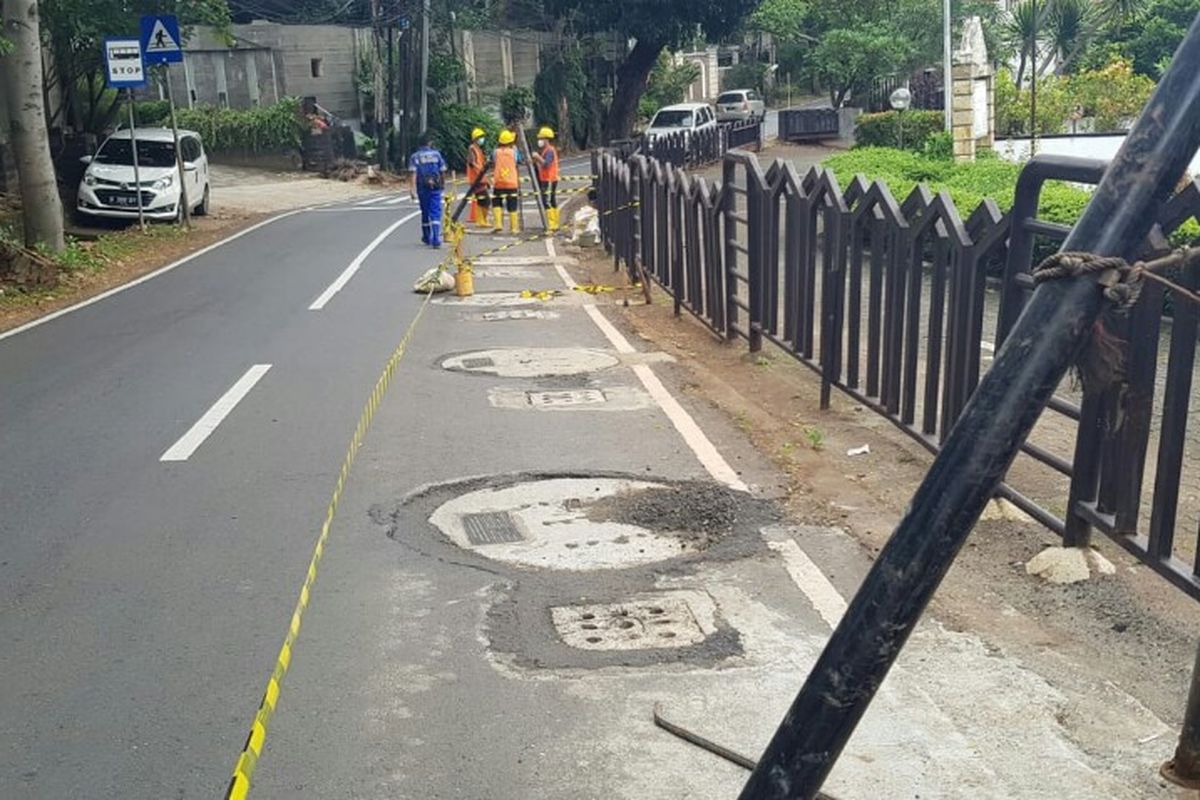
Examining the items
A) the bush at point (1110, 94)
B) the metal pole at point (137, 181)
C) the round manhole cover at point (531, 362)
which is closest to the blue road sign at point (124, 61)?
the metal pole at point (137, 181)

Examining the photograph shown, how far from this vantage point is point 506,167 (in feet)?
73.8

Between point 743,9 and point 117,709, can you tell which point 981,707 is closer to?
point 117,709

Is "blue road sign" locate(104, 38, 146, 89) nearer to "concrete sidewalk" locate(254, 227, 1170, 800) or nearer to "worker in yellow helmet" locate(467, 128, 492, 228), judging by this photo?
"worker in yellow helmet" locate(467, 128, 492, 228)

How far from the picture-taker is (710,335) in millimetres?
12414

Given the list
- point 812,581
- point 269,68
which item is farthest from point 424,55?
point 812,581

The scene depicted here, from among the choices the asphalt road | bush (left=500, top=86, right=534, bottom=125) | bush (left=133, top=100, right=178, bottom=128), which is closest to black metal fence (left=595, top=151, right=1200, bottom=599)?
the asphalt road

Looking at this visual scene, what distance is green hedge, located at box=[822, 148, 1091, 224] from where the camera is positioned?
48.3 ft

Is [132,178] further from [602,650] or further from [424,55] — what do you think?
[602,650]

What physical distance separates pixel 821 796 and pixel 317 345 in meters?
8.93

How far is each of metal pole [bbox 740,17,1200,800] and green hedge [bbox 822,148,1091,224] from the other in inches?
458

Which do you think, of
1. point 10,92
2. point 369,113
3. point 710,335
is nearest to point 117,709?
point 710,335

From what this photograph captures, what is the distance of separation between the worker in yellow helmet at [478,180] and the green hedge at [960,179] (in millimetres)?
6016

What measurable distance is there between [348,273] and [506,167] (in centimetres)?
570

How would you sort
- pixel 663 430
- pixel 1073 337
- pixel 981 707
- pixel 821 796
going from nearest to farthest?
pixel 1073 337 → pixel 821 796 → pixel 981 707 → pixel 663 430
